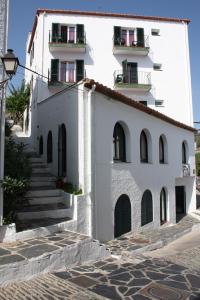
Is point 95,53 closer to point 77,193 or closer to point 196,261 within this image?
point 77,193

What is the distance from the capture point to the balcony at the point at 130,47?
22078 millimetres

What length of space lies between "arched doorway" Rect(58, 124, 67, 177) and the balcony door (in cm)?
1099

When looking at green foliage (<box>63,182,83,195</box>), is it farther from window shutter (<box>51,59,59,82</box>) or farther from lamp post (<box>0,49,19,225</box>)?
window shutter (<box>51,59,59,82</box>)

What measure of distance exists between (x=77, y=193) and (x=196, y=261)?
13.7ft

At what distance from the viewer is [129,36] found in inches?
907

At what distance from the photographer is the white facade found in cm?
1050

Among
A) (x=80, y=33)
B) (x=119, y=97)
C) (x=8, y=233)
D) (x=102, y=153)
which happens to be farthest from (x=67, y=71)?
(x=8, y=233)

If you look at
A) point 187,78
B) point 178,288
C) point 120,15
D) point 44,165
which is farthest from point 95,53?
point 178,288

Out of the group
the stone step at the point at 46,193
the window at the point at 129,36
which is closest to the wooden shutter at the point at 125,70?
the window at the point at 129,36

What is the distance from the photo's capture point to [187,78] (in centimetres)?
2375

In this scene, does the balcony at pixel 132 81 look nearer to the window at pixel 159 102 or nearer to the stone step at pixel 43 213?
the window at pixel 159 102

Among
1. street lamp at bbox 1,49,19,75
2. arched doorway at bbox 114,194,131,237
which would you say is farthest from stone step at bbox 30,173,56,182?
street lamp at bbox 1,49,19,75

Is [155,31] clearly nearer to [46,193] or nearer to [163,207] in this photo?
[163,207]

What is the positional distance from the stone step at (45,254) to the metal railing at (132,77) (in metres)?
15.3
